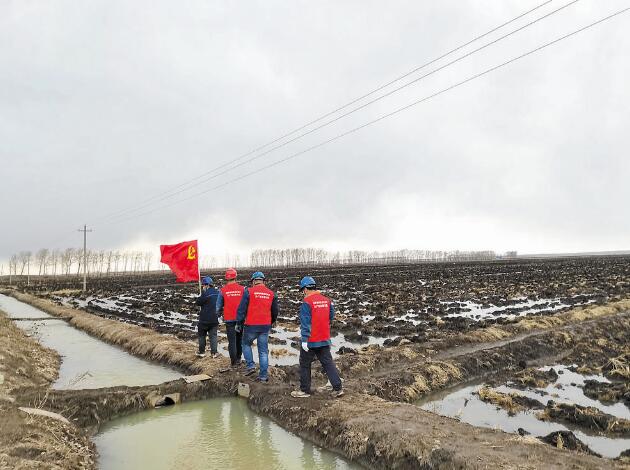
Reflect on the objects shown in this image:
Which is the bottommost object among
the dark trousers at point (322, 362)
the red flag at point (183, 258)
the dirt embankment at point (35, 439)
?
the dirt embankment at point (35, 439)

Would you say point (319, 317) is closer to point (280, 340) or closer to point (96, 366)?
point (96, 366)

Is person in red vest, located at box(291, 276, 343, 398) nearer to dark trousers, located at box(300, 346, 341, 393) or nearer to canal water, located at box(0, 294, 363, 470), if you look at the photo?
dark trousers, located at box(300, 346, 341, 393)

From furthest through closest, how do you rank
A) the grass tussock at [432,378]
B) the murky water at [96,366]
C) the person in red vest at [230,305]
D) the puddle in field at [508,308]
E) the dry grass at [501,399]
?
1. the puddle in field at [508,308]
2. the murky water at [96,366]
3. the person in red vest at [230,305]
4. the grass tussock at [432,378]
5. the dry grass at [501,399]

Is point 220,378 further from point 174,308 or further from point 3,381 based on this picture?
point 174,308

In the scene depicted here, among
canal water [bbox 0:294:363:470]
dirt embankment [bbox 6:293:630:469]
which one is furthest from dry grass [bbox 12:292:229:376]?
canal water [bbox 0:294:363:470]

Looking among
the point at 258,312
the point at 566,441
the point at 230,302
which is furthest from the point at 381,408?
the point at 230,302

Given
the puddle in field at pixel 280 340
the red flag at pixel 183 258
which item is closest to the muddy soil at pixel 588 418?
the puddle in field at pixel 280 340

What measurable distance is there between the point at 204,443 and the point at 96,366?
7.02 meters

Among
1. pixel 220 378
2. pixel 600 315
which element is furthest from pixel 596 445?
pixel 600 315

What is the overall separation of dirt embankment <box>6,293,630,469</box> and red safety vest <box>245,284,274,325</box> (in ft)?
4.27

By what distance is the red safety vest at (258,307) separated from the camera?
8164mm

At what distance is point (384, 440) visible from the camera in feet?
18.6

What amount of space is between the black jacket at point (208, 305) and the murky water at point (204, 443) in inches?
108

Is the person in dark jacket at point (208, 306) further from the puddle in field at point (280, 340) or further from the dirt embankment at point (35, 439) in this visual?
the dirt embankment at point (35, 439)
